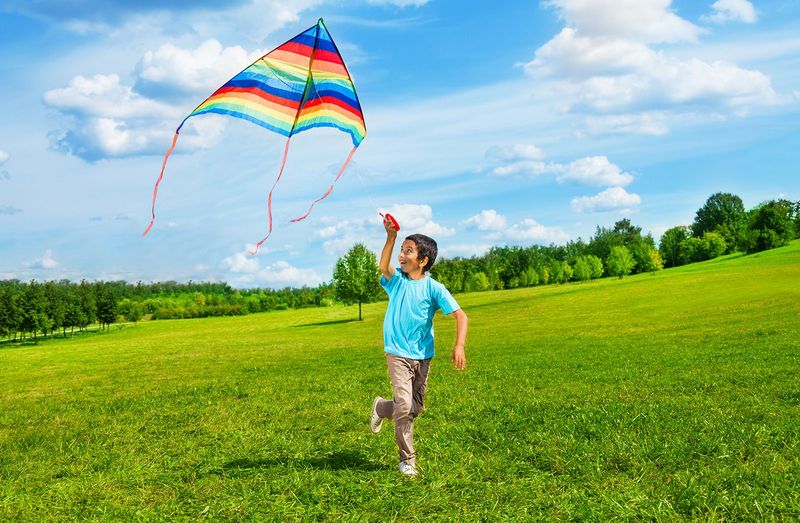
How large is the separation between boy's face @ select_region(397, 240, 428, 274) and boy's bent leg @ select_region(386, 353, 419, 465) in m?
1.07

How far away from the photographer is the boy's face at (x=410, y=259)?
7.50 metres

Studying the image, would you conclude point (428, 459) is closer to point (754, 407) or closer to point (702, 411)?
point (702, 411)

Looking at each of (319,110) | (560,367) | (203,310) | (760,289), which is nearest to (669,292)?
(760,289)

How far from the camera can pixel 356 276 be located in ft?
218

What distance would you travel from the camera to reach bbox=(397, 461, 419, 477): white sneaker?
724 cm

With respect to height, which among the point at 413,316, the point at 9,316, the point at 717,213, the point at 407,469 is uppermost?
the point at 717,213

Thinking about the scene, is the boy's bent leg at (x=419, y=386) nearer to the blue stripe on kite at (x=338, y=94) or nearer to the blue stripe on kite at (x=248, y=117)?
the blue stripe on kite at (x=248, y=117)

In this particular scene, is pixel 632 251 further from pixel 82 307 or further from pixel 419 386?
pixel 419 386

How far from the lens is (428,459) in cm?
792

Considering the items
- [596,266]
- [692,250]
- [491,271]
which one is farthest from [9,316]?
[692,250]

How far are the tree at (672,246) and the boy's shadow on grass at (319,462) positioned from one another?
431 ft

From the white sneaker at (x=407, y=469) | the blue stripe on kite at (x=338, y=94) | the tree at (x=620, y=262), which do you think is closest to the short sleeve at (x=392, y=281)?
the white sneaker at (x=407, y=469)

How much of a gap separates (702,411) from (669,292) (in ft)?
173

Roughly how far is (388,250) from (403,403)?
1.83m
